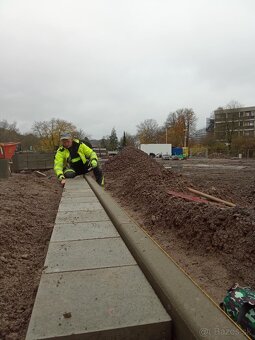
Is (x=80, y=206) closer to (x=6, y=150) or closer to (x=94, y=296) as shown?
(x=94, y=296)

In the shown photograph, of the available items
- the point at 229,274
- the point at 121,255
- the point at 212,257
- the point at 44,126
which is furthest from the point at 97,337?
the point at 44,126

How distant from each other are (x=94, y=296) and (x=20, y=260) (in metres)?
1.34

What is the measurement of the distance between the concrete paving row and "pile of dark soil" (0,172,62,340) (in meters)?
0.17

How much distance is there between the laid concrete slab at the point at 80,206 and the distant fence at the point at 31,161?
57.3 feet

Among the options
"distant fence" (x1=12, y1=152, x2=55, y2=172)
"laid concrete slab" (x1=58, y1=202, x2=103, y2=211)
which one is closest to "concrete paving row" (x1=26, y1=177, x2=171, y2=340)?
"laid concrete slab" (x1=58, y1=202, x2=103, y2=211)

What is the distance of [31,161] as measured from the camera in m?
22.9

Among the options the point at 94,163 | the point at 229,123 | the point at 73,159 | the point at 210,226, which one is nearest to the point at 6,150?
the point at 73,159

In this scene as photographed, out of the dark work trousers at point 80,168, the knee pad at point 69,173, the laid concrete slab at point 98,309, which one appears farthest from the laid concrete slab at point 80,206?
the knee pad at point 69,173

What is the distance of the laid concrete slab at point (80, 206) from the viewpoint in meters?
5.46

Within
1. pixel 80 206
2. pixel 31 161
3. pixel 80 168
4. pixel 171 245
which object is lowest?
pixel 31 161

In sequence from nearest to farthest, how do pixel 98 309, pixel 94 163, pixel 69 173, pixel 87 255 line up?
pixel 98 309 → pixel 87 255 → pixel 94 163 → pixel 69 173

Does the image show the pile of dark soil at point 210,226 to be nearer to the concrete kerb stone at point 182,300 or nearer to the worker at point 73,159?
the concrete kerb stone at point 182,300

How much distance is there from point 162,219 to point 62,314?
2747 millimetres

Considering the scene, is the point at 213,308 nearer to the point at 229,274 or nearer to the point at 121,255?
the point at 229,274
